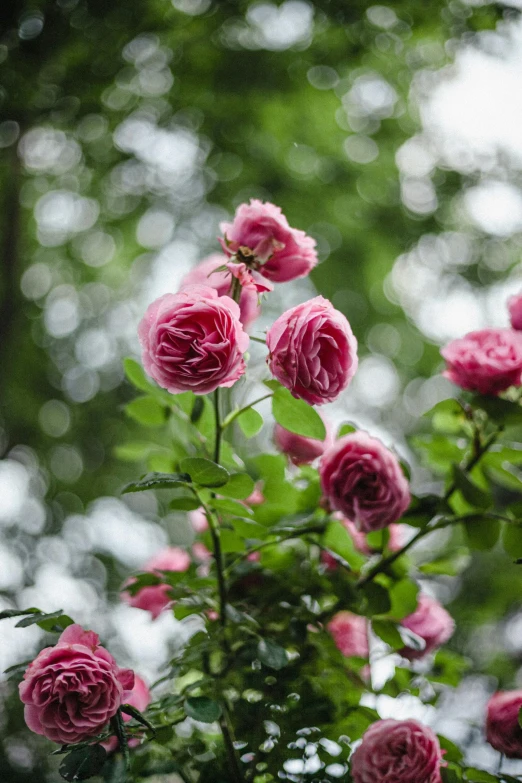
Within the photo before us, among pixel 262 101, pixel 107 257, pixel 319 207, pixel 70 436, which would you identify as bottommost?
pixel 70 436

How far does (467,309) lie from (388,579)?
2.37 meters

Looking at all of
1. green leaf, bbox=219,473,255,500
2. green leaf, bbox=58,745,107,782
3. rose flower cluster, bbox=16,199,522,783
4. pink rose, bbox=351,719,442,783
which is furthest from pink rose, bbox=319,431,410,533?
green leaf, bbox=58,745,107,782

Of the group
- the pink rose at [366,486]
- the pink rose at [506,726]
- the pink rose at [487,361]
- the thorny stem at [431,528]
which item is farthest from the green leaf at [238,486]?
the pink rose at [506,726]

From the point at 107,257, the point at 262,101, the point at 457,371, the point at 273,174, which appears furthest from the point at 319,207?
the point at 457,371

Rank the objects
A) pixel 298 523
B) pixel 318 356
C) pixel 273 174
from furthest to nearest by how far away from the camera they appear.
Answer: pixel 273 174 < pixel 298 523 < pixel 318 356

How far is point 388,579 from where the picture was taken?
89cm

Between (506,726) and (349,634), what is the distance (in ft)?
0.81

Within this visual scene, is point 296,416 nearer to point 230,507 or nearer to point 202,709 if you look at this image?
point 230,507

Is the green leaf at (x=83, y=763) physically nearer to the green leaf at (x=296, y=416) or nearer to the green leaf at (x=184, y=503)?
the green leaf at (x=184, y=503)

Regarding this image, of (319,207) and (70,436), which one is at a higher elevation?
(319,207)

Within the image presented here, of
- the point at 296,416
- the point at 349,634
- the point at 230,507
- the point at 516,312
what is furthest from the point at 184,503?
the point at 516,312

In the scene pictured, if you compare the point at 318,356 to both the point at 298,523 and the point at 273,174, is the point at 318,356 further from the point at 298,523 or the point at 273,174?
the point at 273,174

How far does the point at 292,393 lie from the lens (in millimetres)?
679

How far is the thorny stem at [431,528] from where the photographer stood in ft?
2.81
